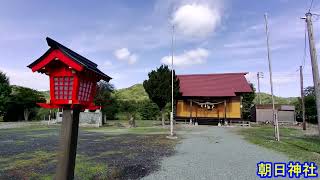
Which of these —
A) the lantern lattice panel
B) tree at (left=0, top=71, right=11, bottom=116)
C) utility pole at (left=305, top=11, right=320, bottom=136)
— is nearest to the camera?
the lantern lattice panel

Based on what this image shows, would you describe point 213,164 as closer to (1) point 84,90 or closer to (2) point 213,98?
(1) point 84,90

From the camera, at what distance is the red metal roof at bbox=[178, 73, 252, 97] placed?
132ft

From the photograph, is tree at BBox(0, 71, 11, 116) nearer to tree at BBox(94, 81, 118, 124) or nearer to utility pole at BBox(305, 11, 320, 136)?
tree at BBox(94, 81, 118, 124)

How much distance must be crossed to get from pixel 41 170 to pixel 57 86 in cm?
498

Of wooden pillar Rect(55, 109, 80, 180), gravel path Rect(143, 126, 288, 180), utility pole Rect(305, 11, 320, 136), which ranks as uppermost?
utility pole Rect(305, 11, 320, 136)

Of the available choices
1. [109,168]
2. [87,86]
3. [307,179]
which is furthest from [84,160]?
[307,179]

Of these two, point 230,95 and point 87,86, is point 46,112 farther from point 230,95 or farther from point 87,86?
point 87,86

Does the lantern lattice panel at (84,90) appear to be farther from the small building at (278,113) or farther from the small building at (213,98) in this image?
the small building at (278,113)

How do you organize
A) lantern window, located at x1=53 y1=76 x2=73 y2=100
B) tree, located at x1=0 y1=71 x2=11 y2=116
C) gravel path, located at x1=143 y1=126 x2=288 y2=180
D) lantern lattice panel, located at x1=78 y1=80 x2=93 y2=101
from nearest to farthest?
lantern window, located at x1=53 y1=76 x2=73 y2=100 → lantern lattice panel, located at x1=78 y1=80 x2=93 y2=101 → gravel path, located at x1=143 y1=126 x2=288 y2=180 → tree, located at x1=0 y1=71 x2=11 y2=116

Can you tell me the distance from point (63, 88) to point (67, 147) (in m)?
1.24

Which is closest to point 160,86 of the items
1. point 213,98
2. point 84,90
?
point 213,98

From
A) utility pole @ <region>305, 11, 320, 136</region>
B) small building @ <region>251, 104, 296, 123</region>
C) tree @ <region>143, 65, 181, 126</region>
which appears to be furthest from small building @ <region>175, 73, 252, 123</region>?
utility pole @ <region>305, 11, 320, 136</region>

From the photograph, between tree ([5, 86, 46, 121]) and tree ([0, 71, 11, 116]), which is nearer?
tree ([0, 71, 11, 116])

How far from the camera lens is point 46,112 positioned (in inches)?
1975
